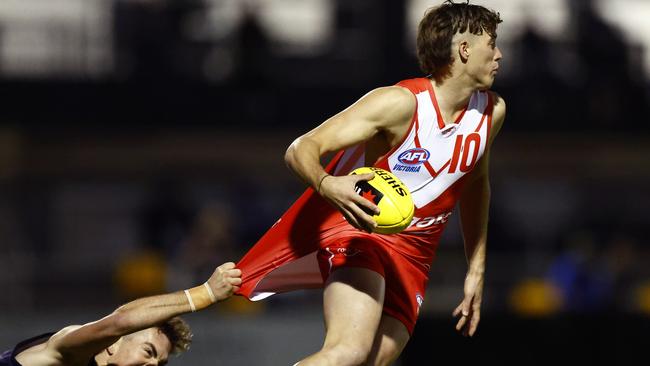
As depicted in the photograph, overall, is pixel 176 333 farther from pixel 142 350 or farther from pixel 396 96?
pixel 396 96

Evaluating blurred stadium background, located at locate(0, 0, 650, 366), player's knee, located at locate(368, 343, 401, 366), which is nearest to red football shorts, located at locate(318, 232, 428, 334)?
player's knee, located at locate(368, 343, 401, 366)

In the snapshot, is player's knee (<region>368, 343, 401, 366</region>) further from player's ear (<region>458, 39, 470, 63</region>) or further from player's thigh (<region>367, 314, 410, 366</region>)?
player's ear (<region>458, 39, 470, 63</region>)

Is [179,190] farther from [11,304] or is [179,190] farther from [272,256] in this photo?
[272,256]

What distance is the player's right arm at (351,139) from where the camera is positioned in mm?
6105

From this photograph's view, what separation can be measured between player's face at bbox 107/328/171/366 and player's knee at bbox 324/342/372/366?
1.05m

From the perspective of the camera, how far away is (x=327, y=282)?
673cm

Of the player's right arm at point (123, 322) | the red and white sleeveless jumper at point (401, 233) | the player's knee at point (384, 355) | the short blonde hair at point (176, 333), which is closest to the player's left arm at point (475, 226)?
the red and white sleeveless jumper at point (401, 233)

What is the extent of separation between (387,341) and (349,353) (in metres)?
0.61

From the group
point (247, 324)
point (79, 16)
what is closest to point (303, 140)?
point (247, 324)

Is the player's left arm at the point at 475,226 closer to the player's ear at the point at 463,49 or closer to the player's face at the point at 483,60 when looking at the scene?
the player's face at the point at 483,60

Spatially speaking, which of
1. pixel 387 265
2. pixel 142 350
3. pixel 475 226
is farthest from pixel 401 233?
pixel 142 350

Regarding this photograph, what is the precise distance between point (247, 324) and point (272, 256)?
528 centimetres

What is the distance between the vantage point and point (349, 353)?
6.38 m

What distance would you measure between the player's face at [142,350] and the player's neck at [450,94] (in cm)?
191
